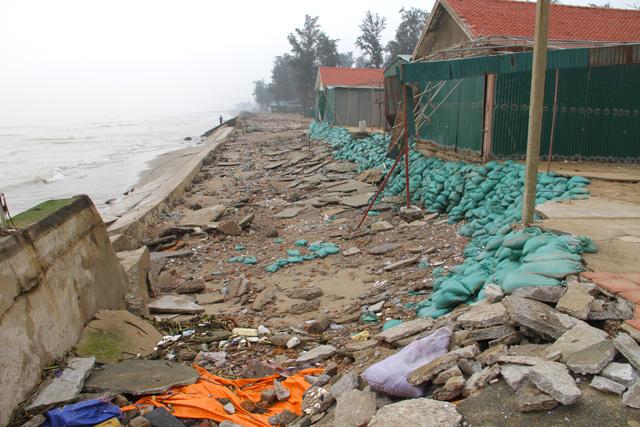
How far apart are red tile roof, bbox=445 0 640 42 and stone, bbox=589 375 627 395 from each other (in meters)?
9.29

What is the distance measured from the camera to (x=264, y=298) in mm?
6219

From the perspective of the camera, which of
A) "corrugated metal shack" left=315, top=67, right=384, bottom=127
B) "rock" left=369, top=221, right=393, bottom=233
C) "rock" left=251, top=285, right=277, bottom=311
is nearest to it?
"rock" left=251, top=285, right=277, bottom=311

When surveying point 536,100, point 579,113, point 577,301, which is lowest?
point 577,301

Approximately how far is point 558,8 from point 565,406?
13.0m

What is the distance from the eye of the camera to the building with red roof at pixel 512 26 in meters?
10.2

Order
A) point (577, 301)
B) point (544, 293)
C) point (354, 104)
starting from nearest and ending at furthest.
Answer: point (577, 301) → point (544, 293) → point (354, 104)

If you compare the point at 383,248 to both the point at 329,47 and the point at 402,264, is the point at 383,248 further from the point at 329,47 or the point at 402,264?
the point at 329,47

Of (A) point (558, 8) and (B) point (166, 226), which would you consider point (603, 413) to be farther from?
(A) point (558, 8)

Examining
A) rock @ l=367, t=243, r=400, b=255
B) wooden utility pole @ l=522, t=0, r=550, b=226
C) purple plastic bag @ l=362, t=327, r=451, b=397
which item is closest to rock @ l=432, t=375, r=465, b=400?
purple plastic bag @ l=362, t=327, r=451, b=397

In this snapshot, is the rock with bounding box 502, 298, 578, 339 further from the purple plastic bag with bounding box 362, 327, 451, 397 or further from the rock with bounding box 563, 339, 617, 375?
the purple plastic bag with bounding box 362, 327, 451, 397

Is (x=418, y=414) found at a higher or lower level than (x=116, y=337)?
higher

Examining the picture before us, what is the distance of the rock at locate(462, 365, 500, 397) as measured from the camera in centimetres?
267

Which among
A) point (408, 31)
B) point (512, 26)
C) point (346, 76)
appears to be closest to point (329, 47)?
point (408, 31)

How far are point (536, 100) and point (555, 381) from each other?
3.26m
